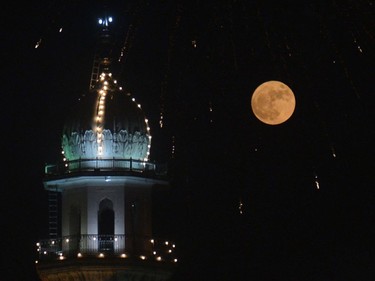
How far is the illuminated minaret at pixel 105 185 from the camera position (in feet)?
259

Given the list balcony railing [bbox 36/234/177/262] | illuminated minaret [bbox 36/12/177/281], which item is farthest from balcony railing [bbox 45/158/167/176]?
balcony railing [bbox 36/234/177/262]

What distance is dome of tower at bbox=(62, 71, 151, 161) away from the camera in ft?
261

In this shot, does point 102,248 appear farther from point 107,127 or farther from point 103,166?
point 107,127

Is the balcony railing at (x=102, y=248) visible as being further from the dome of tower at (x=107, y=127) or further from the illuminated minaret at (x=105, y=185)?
the dome of tower at (x=107, y=127)

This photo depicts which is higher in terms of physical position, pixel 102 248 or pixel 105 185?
A: pixel 105 185

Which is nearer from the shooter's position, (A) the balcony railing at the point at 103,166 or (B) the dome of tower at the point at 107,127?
(B) the dome of tower at the point at 107,127

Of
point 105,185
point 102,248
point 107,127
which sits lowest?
point 102,248

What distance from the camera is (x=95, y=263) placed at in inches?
3076

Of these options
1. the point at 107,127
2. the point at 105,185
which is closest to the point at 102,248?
the point at 105,185

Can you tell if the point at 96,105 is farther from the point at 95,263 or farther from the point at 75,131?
the point at 95,263

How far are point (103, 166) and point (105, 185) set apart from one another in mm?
841

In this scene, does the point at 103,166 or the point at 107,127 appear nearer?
the point at 107,127

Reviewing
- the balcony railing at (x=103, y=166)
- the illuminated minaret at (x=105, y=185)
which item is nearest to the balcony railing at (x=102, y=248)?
the illuminated minaret at (x=105, y=185)

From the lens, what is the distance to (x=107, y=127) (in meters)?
79.4
